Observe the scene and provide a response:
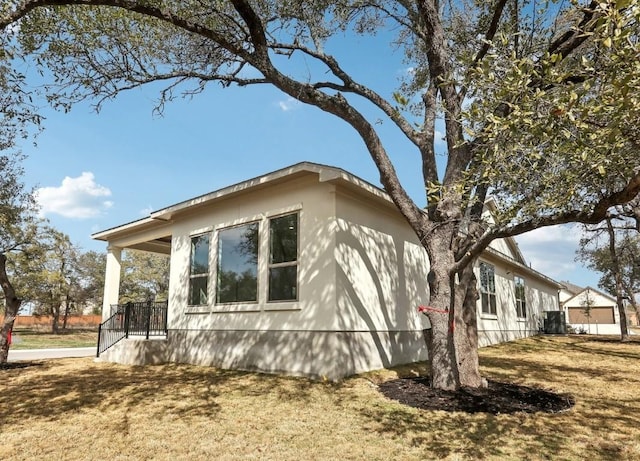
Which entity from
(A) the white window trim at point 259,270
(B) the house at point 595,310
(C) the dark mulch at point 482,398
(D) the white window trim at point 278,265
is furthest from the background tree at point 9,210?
(B) the house at point 595,310

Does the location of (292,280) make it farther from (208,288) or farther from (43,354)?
(43,354)

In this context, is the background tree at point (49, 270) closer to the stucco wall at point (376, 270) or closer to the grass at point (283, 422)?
the grass at point (283, 422)

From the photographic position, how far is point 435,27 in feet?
23.0

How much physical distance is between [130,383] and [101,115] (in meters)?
4.85

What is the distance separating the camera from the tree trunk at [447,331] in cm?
625

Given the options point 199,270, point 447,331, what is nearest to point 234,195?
point 199,270

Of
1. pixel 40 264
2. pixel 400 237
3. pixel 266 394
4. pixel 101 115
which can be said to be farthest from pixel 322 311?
pixel 40 264

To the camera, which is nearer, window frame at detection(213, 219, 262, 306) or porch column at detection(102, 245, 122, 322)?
window frame at detection(213, 219, 262, 306)

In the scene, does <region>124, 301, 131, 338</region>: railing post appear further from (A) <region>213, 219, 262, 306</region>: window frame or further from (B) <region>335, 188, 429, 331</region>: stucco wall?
(B) <region>335, 188, 429, 331</region>: stucco wall

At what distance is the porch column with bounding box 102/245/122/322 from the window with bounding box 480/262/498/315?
38.9ft

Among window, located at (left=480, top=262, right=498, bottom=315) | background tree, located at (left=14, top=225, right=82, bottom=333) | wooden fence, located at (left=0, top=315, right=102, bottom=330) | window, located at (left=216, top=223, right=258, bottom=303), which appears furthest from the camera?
wooden fence, located at (left=0, top=315, right=102, bottom=330)

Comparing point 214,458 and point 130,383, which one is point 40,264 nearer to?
point 130,383

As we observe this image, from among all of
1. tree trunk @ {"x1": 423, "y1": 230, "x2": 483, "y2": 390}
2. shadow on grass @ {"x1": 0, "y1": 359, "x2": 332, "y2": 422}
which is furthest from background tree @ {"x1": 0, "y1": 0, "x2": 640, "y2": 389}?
shadow on grass @ {"x1": 0, "y1": 359, "x2": 332, "y2": 422}

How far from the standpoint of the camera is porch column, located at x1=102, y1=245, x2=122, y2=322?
13109 millimetres
